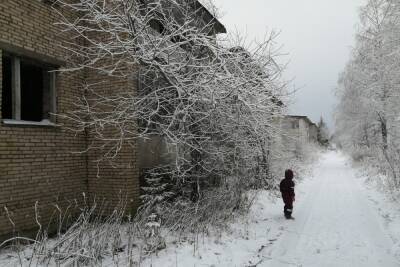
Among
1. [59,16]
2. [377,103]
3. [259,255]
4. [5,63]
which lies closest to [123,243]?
[259,255]

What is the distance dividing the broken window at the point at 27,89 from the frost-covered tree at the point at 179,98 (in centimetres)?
58

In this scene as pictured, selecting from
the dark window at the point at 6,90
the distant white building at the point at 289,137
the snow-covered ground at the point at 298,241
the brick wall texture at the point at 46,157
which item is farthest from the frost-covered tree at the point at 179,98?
the distant white building at the point at 289,137

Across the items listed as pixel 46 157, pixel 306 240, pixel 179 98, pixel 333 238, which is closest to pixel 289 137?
pixel 333 238

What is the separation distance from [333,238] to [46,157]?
252 inches

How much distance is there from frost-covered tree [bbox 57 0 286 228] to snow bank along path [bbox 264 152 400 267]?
183 cm

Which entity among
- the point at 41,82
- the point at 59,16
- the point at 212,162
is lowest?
the point at 212,162

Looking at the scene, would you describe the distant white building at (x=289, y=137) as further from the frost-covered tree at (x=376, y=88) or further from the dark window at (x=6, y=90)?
the dark window at (x=6, y=90)

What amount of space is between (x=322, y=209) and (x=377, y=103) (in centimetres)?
1093

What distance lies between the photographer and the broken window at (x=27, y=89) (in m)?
7.08

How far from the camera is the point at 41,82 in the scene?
7.97 m

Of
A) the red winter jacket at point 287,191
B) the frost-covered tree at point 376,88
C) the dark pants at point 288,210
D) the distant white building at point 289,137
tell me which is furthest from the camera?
the frost-covered tree at point 376,88

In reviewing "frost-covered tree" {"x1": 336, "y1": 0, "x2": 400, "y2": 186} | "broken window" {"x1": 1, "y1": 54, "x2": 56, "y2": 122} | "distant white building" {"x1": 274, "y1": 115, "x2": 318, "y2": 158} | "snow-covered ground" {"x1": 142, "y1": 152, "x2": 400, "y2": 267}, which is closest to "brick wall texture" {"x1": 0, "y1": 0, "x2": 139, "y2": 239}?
"broken window" {"x1": 1, "y1": 54, "x2": 56, "y2": 122}

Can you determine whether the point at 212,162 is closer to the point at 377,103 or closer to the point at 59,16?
the point at 59,16

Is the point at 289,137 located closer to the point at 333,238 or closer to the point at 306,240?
the point at 333,238
